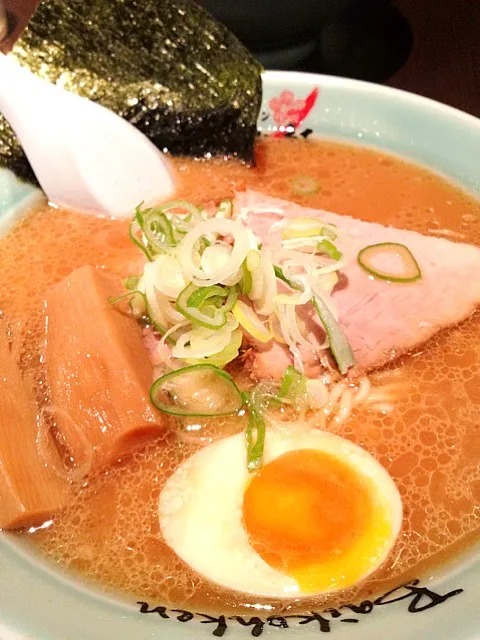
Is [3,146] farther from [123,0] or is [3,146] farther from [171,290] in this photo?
[171,290]

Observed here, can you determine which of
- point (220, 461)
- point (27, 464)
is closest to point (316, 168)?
point (220, 461)

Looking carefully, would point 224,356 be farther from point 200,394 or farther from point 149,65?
point 149,65

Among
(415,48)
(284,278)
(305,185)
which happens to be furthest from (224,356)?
(415,48)

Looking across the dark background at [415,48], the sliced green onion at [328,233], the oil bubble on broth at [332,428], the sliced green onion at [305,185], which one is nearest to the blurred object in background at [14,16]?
the dark background at [415,48]

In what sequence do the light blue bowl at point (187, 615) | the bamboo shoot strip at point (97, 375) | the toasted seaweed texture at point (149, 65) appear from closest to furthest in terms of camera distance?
the light blue bowl at point (187, 615)
the bamboo shoot strip at point (97, 375)
the toasted seaweed texture at point (149, 65)

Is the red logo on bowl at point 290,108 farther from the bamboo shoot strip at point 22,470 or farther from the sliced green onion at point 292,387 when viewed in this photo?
the bamboo shoot strip at point 22,470

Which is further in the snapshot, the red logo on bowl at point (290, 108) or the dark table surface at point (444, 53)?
the dark table surface at point (444, 53)

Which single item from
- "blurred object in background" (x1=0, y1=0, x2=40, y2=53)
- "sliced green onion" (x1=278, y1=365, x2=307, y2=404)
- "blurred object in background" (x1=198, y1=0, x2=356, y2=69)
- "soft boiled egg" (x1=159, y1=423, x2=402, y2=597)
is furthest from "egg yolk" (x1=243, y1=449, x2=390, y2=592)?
"blurred object in background" (x1=0, y1=0, x2=40, y2=53)

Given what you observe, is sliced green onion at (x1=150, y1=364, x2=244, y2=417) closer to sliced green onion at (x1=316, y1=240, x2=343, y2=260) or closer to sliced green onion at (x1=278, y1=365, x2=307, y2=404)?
sliced green onion at (x1=278, y1=365, x2=307, y2=404)
